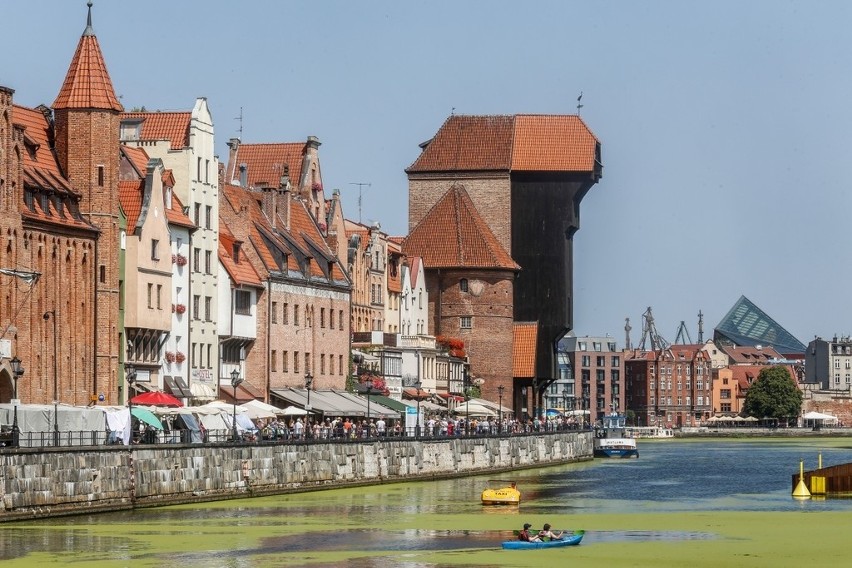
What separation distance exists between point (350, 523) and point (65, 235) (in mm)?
23690

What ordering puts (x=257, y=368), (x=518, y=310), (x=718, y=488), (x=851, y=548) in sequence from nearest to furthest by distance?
1. (x=851, y=548)
2. (x=718, y=488)
3. (x=257, y=368)
4. (x=518, y=310)

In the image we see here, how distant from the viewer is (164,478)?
79938 millimetres

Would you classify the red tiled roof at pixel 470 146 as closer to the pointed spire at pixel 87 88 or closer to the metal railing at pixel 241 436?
the metal railing at pixel 241 436

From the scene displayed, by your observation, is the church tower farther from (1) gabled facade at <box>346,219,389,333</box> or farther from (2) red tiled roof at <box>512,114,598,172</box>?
(2) red tiled roof at <box>512,114,598,172</box>

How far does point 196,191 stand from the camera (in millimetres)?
111188

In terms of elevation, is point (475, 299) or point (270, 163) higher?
point (270, 163)

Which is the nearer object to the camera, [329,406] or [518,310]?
[329,406]

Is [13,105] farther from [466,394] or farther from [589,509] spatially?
[466,394]

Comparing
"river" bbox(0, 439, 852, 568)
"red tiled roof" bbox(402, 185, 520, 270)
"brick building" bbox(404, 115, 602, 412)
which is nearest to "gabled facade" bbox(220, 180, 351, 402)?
"river" bbox(0, 439, 852, 568)

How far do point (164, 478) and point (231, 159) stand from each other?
61.9 m

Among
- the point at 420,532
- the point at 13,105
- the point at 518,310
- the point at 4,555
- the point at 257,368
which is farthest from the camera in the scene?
the point at 518,310

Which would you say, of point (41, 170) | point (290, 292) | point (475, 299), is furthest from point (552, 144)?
point (41, 170)

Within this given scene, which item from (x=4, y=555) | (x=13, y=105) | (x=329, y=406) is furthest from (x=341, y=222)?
(x=4, y=555)

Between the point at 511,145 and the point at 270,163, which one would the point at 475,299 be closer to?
the point at 511,145
